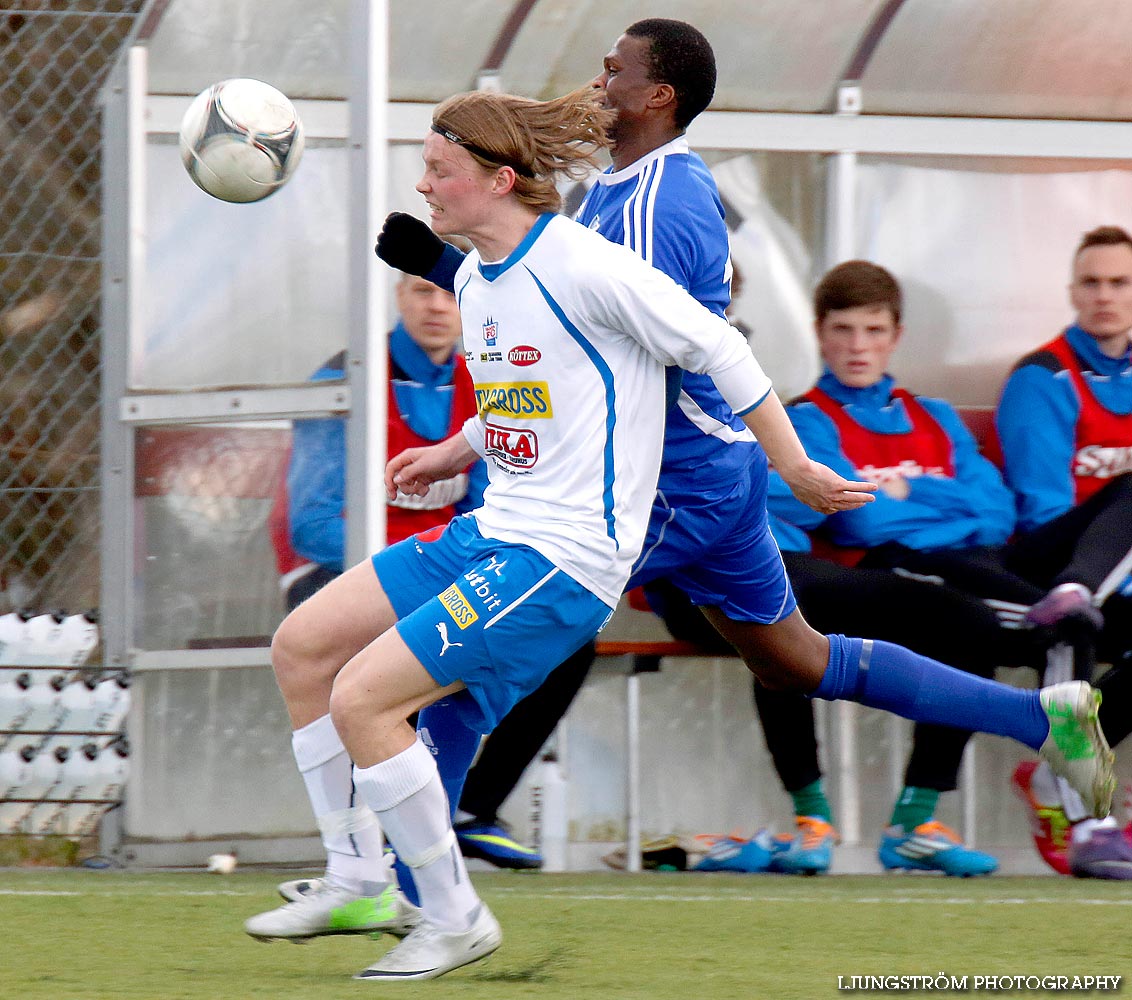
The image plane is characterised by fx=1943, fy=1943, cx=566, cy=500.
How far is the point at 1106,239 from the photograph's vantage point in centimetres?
613

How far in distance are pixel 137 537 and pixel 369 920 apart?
234 centimetres

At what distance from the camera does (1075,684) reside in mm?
3809

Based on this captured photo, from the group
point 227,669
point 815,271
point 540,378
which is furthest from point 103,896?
point 815,271

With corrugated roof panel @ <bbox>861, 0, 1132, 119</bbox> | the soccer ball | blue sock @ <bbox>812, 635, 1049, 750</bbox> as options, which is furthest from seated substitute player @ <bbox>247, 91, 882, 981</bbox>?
corrugated roof panel @ <bbox>861, 0, 1132, 119</bbox>

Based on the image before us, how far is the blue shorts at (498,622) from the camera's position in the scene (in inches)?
124

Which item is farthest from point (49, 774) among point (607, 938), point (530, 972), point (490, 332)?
point (490, 332)

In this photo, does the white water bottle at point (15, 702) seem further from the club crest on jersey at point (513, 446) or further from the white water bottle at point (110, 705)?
the club crest on jersey at point (513, 446)

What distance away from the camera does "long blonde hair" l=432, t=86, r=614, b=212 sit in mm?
3279

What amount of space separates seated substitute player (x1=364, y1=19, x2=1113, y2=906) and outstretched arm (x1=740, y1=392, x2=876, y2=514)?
0.33 m

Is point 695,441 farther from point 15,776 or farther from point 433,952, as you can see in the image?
point 15,776

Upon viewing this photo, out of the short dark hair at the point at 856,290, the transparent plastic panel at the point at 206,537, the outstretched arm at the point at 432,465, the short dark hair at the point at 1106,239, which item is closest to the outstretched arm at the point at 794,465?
the outstretched arm at the point at 432,465

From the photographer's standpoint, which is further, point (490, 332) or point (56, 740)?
point (56, 740)

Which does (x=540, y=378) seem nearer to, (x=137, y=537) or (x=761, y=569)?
(x=761, y=569)

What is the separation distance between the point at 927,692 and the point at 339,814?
1.20 m
